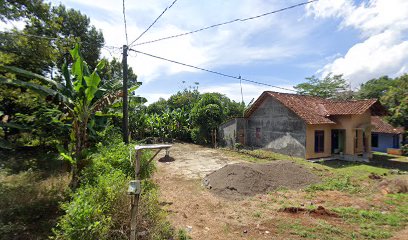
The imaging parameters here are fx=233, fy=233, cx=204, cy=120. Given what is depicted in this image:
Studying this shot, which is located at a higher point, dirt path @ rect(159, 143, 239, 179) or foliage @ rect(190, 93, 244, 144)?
foliage @ rect(190, 93, 244, 144)

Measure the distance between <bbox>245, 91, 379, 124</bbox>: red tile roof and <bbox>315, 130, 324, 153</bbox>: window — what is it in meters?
0.91

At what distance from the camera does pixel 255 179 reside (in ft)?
30.8

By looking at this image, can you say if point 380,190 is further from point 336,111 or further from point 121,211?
point 121,211

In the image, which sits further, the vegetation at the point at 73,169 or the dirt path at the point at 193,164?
the dirt path at the point at 193,164

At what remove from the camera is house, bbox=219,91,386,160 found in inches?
628

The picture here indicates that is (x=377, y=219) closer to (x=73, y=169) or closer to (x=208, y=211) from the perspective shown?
(x=208, y=211)

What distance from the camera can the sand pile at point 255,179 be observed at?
8891mm

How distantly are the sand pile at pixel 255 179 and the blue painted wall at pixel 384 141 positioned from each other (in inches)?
686

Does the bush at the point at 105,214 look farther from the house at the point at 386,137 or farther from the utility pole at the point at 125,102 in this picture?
the house at the point at 386,137

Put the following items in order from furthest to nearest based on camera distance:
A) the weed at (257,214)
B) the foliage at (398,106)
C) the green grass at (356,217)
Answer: the foliage at (398,106) < the weed at (257,214) < the green grass at (356,217)

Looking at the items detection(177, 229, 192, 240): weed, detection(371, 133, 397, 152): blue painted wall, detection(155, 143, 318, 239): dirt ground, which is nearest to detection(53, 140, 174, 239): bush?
detection(177, 229, 192, 240): weed

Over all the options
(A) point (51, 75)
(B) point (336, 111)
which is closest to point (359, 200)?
(B) point (336, 111)

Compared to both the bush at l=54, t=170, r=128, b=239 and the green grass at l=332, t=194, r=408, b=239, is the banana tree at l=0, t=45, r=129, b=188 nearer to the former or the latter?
the bush at l=54, t=170, r=128, b=239

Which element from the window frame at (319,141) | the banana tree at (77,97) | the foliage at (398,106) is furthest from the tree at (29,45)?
the foliage at (398,106)
